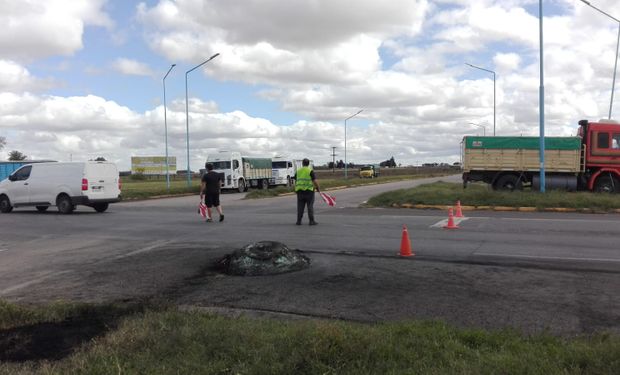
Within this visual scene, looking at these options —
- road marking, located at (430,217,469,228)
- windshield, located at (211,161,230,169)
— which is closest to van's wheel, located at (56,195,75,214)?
road marking, located at (430,217,469,228)

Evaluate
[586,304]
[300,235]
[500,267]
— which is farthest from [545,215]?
[586,304]

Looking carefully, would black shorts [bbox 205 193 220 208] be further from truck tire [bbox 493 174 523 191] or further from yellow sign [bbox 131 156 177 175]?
yellow sign [bbox 131 156 177 175]

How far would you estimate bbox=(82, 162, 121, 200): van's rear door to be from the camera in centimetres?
2028

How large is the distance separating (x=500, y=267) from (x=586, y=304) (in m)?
2.20

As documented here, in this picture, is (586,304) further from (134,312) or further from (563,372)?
(134,312)

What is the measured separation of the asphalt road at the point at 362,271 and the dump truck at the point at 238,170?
24.3 meters

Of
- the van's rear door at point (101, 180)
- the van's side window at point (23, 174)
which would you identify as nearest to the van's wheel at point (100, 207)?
the van's rear door at point (101, 180)

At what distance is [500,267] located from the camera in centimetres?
831

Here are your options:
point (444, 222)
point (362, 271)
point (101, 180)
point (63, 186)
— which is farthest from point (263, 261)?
point (63, 186)

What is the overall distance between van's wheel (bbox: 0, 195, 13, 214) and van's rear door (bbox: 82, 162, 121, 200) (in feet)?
12.8

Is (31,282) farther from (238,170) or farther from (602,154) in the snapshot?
(238,170)

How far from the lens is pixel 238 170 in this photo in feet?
131

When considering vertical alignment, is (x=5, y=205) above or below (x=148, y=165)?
below

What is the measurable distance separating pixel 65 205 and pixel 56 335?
16.9 m
